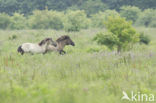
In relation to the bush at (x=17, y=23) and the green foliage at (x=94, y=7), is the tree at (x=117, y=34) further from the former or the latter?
the green foliage at (x=94, y=7)

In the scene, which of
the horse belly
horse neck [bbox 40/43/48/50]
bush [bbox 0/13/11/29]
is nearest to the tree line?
bush [bbox 0/13/11/29]

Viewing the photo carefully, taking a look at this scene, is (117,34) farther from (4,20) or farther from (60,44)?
(4,20)

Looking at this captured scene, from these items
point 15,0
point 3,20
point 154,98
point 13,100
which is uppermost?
point 15,0

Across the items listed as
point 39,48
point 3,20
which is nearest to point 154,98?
point 39,48

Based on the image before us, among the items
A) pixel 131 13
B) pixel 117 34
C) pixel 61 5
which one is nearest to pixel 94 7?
pixel 61 5

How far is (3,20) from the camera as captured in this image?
44.5 metres

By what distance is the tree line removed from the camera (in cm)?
6912

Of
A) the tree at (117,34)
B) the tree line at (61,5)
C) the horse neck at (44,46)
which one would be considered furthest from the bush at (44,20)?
the tree at (117,34)

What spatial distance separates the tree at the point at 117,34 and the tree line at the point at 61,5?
182 ft

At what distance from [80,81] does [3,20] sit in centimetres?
3995

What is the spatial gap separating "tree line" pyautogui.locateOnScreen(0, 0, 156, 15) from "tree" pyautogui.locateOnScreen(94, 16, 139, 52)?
5550 centimetres

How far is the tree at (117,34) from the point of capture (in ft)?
42.9

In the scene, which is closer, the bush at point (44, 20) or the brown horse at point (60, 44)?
the brown horse at point (60, 44)

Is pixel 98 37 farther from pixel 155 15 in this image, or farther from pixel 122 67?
pixel 155 15
